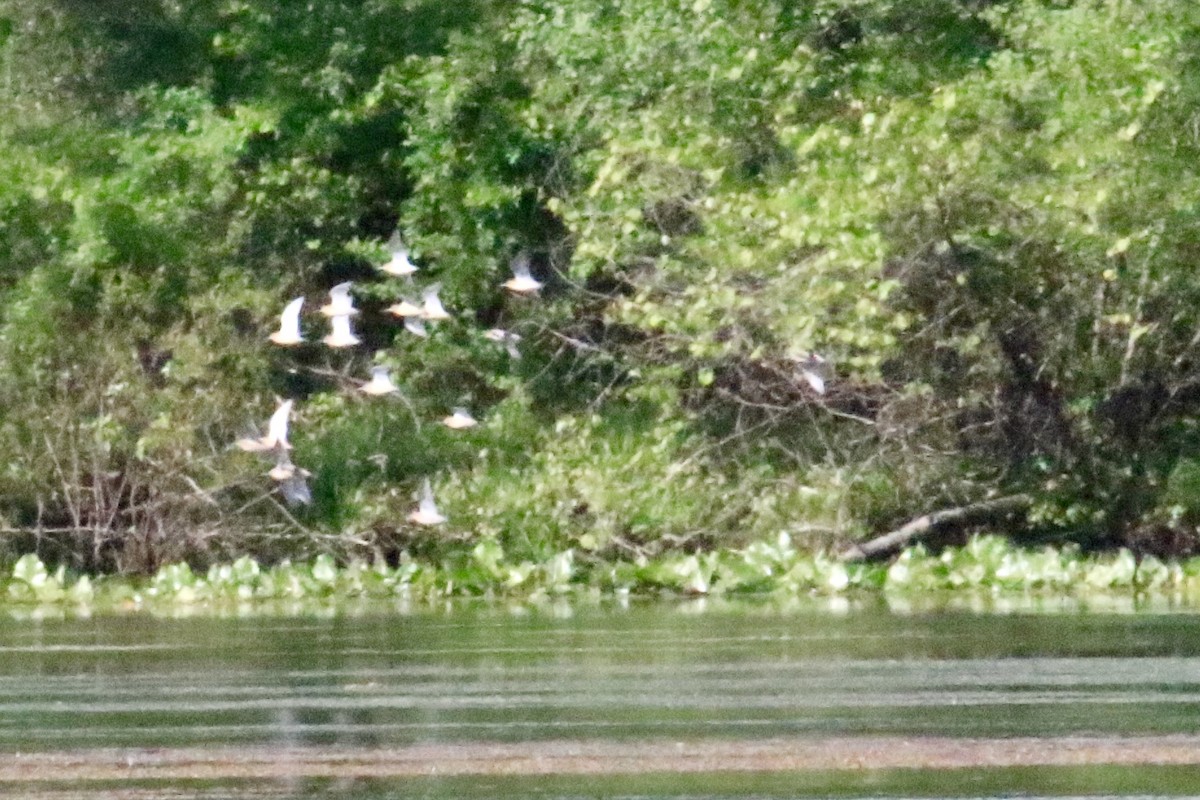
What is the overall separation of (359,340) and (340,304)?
59 cm

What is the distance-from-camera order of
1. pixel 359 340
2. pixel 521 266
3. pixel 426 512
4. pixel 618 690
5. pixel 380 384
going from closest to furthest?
pixel 618 690 → pixel 426 512 → pixel 380 384 → pixel 521 266 → pixel 359 340

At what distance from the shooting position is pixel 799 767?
7168mm

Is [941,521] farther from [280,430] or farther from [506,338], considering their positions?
[280,430]

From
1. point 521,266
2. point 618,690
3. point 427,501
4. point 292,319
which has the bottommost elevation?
point 618,690

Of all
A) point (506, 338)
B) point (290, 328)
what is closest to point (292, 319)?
point (290, 328)

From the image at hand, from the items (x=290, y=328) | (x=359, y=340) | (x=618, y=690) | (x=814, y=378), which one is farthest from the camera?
(x=359, y=340)

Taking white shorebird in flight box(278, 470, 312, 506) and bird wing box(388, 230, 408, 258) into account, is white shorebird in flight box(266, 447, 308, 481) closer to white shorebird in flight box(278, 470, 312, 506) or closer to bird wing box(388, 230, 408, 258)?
white shorebird in flight box(278, 470, 312, 506)

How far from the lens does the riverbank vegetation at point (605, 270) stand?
17781 millimetres

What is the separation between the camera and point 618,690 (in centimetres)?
959

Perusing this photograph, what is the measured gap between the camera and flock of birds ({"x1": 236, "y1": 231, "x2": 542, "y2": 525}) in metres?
19.1

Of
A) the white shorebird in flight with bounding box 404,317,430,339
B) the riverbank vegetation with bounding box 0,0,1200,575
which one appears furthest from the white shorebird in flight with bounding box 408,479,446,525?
the white shorebird in flight with bounding box 404,317,430,339

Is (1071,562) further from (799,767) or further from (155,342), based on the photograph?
(799,767)

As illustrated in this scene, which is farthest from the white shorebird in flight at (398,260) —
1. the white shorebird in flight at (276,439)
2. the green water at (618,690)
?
the green water at (618,690)

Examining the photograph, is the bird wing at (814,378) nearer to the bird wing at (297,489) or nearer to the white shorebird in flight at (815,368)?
the white shorebird in flight at (815,368)
